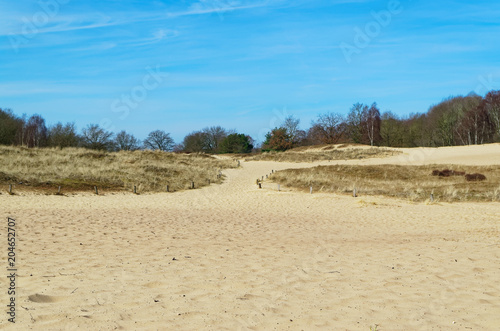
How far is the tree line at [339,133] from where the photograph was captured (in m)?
64.8

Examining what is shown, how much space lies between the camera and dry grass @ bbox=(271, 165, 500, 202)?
22297 mm

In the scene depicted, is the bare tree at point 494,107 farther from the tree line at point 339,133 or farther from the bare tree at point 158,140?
the bare tree at point 158,140

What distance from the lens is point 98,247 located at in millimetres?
9172

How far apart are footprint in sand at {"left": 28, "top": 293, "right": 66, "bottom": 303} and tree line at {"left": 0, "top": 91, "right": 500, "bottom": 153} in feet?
193

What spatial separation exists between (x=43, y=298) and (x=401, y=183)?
1072 inches

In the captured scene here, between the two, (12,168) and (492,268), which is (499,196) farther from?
(12,168)

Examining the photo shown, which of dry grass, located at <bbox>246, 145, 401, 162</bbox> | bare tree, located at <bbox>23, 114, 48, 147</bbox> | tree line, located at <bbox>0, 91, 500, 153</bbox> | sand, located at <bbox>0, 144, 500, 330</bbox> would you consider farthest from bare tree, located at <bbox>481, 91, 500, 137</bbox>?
bare tree, located at <bbox>23, 114, 48, 147</bbox>

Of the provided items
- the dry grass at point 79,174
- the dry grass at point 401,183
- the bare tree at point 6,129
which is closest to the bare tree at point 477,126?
the dry grass at point 401,183

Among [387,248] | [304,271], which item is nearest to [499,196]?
[387,248]

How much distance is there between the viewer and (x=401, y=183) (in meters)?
29.0

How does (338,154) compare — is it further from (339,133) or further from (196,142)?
(196,142)

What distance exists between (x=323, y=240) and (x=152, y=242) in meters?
4.52

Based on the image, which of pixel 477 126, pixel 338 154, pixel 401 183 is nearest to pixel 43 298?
pixel 401 183

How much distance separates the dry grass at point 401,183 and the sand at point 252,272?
22.2 ft
